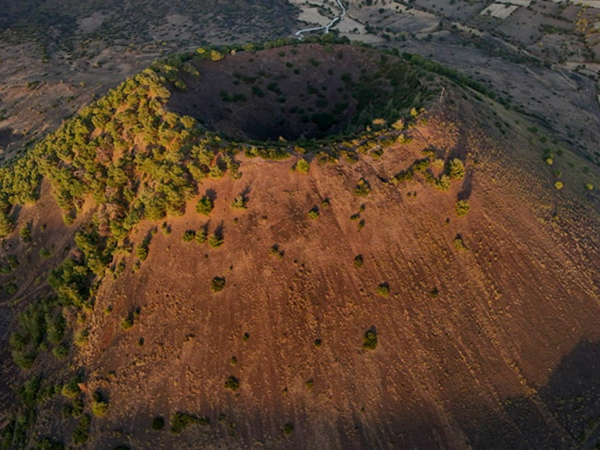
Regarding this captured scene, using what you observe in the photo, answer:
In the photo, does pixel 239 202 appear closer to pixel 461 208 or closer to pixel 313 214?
pixel 313 214

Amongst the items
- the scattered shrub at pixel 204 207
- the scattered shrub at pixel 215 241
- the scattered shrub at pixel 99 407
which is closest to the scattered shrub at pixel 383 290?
the scattered shrub at pixel 215 241

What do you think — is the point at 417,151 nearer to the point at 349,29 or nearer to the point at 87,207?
the point at 87,207

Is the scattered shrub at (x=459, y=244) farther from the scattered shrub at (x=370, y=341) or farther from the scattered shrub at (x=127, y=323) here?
the scattered shrub at (x=127, y=323)

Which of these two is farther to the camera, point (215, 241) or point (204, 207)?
point (204, 207)

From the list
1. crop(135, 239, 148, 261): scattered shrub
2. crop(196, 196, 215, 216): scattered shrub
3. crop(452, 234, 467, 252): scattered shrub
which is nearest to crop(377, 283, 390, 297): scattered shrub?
crop(452, 234, 467, 252): scattered shrub

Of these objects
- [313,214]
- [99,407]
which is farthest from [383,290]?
[99,407]

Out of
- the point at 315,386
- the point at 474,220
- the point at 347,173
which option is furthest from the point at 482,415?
the point at 347,173
